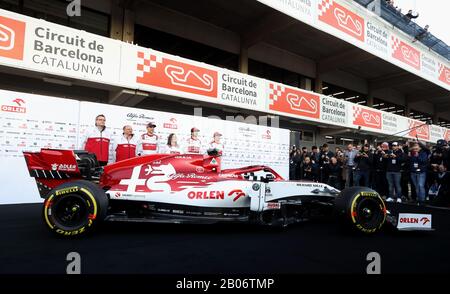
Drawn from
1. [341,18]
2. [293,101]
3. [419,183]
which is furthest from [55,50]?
[341,18]

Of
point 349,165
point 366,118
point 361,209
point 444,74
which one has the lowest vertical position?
point 361,209

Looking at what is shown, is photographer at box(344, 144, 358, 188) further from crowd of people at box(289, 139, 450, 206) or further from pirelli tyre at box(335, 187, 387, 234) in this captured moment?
pirelli tyre at box(335, 187, 387, 234)

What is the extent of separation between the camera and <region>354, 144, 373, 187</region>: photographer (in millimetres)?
7375

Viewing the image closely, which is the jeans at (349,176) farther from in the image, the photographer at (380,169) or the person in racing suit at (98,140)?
the person in racing suit at (98,140)

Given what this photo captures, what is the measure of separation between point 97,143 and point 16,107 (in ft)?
4.90

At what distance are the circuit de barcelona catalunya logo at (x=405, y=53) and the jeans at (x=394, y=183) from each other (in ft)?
25.6

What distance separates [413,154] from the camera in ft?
21.7

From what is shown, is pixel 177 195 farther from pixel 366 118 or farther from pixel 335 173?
Result: pixel 366 118

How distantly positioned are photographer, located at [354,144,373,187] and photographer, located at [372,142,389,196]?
0.45ft

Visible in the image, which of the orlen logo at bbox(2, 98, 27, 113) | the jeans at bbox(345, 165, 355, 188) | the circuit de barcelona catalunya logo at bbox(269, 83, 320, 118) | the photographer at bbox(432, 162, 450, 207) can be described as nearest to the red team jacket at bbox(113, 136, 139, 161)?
the orlen logo at bbox(2, 98, 27, 113)

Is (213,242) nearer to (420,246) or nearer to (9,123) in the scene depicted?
(420,246)

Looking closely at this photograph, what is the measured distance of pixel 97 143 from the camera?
18.1ft
